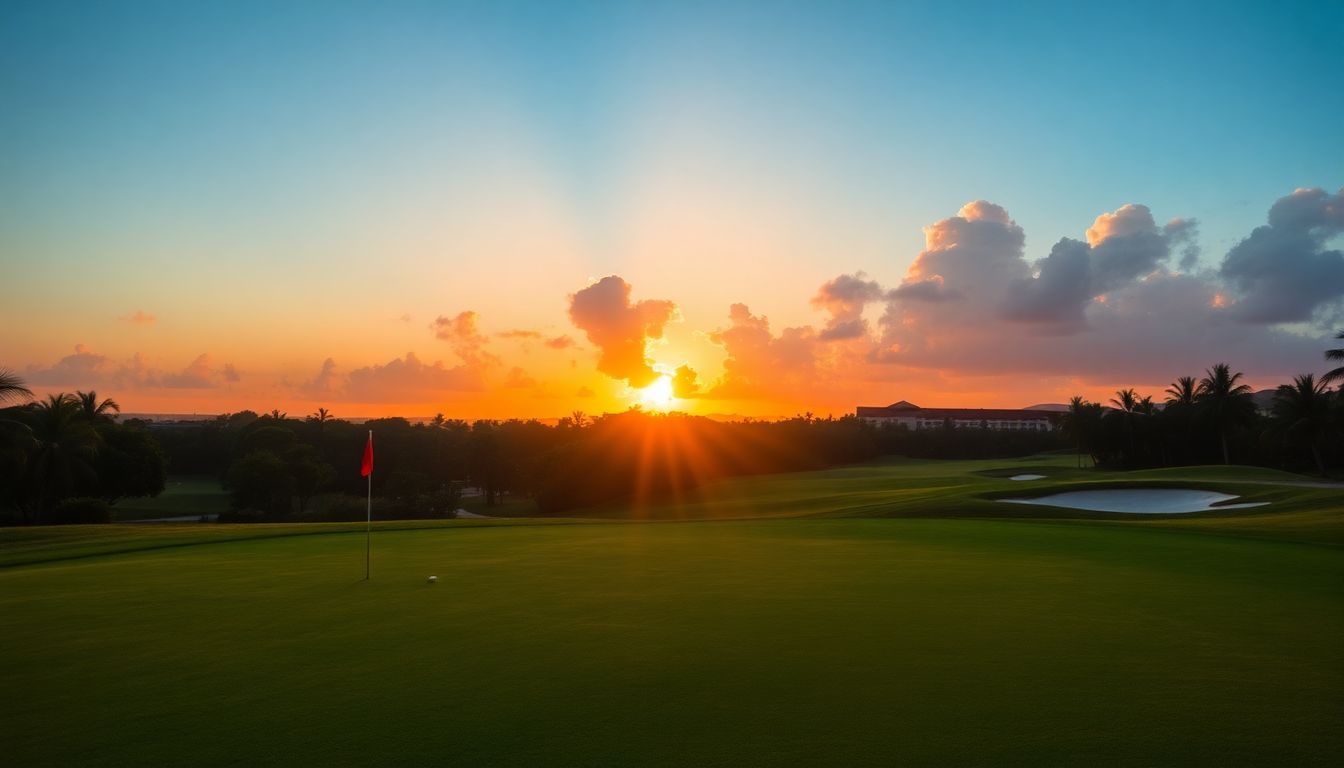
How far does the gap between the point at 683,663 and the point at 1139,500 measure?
30707 millimetres

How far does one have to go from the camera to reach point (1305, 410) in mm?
54562

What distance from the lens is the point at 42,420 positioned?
4512cm

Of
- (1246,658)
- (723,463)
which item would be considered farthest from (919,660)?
(723,463)

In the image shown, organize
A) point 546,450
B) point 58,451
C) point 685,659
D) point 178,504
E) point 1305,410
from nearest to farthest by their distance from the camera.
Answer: point 685,659, point 58,451, point 1305,410, point 178,504, point 546,450

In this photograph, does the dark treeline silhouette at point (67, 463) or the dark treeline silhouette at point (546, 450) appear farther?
the dark treeline silhouette at point (546, 450)

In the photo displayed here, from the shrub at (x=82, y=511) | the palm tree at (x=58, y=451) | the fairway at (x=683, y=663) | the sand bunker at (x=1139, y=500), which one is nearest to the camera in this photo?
the fairway at (x=683, y=663)

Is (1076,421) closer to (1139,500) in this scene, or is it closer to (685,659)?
(1139,500)

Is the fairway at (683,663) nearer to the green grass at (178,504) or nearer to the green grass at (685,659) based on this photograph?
the green grass at (685,659)

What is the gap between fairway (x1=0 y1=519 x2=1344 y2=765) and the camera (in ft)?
16.3

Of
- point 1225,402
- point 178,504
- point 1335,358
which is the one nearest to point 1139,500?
point 1335,358

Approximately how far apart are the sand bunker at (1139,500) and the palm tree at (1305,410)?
103 ft

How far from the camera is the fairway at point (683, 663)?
4961 mm

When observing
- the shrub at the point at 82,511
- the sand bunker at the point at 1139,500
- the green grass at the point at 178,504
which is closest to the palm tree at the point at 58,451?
the shrub at the point at 82,511

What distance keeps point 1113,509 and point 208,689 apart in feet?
104
